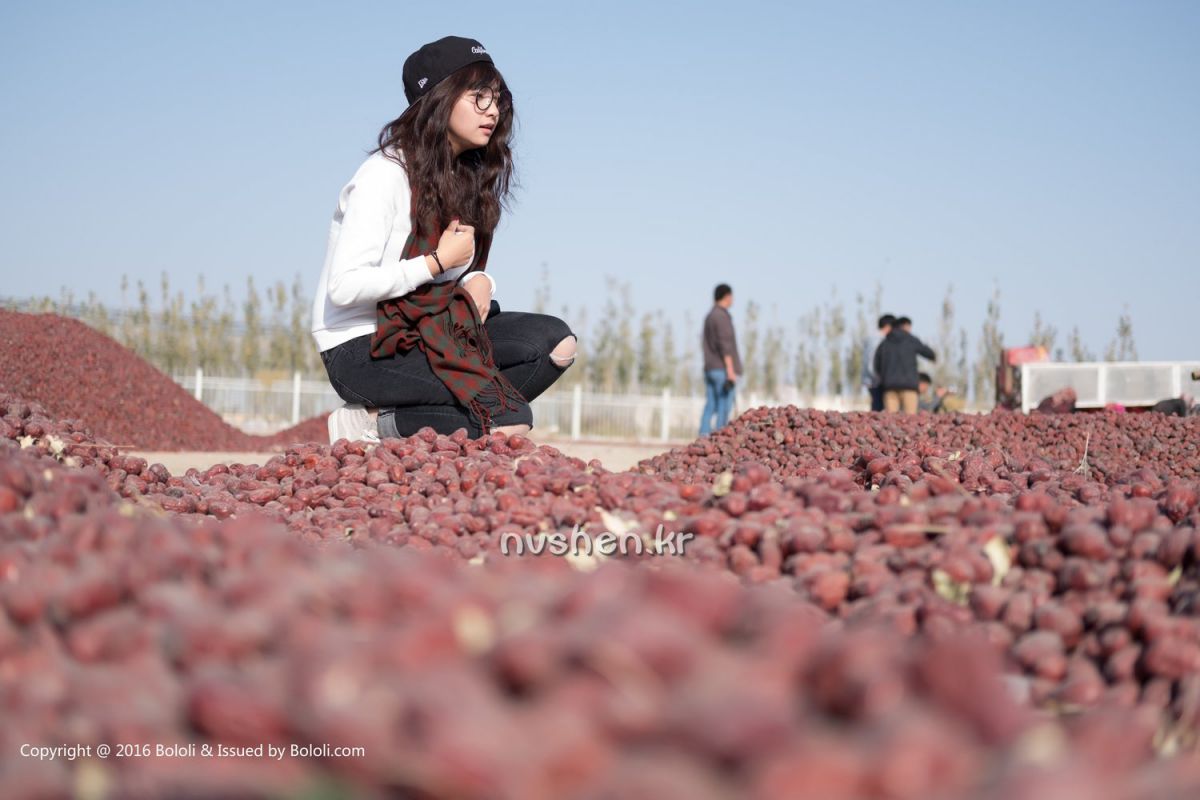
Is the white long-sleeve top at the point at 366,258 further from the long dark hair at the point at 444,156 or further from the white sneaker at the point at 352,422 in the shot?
the white sneaker at the point at 352,422

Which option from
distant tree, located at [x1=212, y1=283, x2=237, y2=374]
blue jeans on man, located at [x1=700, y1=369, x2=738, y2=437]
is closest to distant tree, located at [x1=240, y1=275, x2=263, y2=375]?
distant tree, located at [x1=212, y1=283, x2=237, y2=374]

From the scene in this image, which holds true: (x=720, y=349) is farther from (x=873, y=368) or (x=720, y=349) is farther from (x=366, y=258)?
(x=366, y=258)

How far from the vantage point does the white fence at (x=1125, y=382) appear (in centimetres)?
1121

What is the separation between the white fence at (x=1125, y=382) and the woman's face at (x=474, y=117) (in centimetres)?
918

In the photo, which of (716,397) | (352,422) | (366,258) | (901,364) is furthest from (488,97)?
(901,364)

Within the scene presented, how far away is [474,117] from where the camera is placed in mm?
3898

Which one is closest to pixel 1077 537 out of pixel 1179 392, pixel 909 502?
pixel 909 502

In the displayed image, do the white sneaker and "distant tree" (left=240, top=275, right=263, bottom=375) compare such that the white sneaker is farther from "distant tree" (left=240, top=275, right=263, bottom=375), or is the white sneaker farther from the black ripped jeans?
"distant tree" (left=240, top=275, right=263, bottom=375)

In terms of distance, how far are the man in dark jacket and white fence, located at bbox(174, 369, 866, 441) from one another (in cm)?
1257

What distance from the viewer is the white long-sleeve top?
3711mm

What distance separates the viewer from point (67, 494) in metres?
1.73

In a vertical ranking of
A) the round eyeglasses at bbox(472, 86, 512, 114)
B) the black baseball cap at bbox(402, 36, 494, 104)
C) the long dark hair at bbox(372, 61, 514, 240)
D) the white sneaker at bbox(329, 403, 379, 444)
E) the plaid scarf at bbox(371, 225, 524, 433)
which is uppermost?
the black baseball cap at bbox(402, 36, 494, 104)

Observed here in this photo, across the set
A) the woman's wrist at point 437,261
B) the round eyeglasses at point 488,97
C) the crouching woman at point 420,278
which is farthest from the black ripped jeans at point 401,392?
the round eyeglasses at point 488,97

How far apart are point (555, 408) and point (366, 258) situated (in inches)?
887
